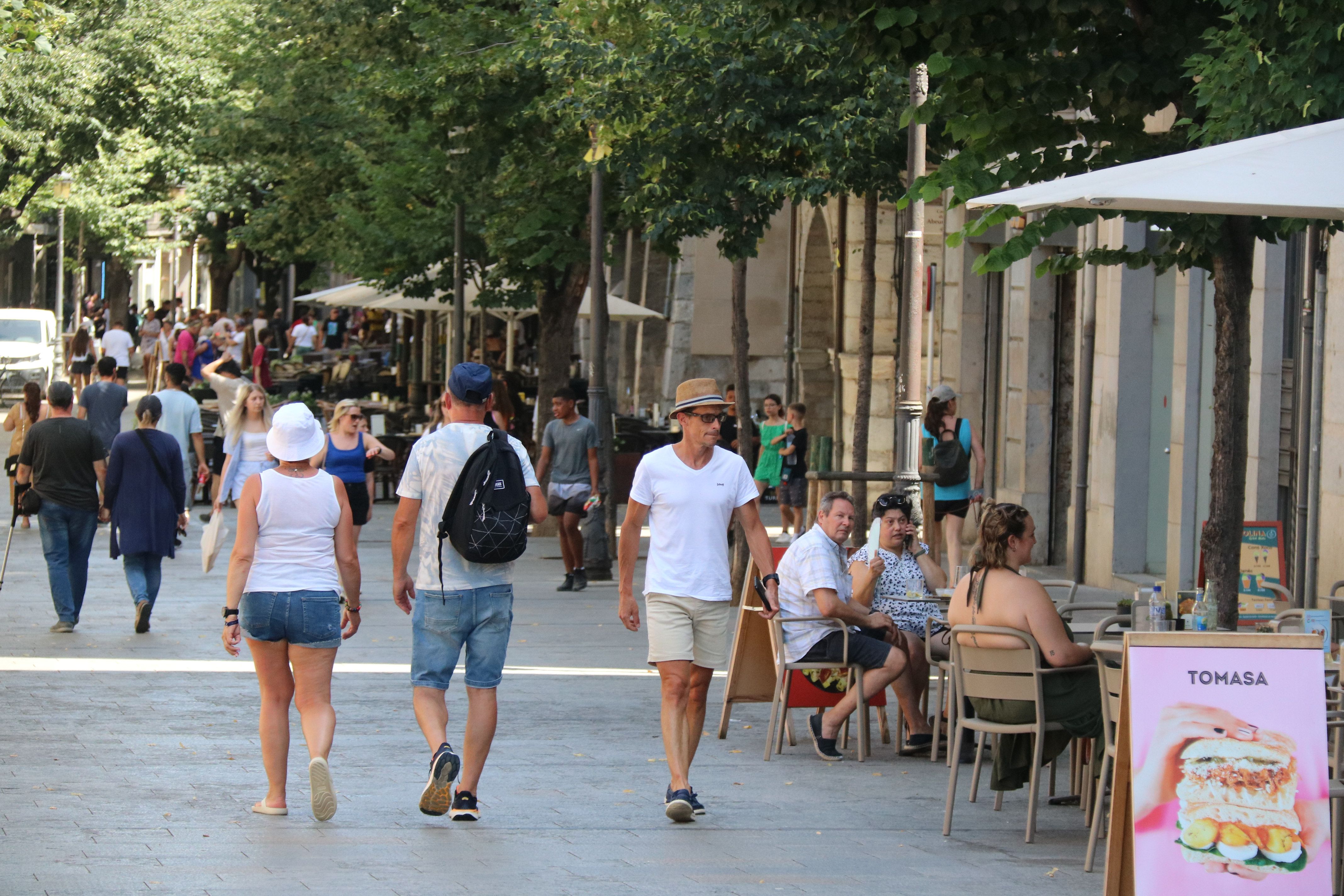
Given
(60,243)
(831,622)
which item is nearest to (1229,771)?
(831,622)

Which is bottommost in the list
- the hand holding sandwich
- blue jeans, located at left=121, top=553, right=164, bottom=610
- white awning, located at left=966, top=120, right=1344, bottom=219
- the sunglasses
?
blue jeans, located at left=121, top=553, right=164, bottom=610

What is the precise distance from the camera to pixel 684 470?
7.65m

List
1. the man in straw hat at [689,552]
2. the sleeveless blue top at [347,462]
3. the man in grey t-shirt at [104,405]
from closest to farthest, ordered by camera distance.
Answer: the man in straw hat at [689,552]
the sleeveless blue top at [347,462]
the man in grey t-shirt at [104,405]

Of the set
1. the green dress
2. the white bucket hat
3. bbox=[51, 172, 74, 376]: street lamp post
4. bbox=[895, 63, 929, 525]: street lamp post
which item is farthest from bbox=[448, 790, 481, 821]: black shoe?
bbox=[51, 172, 74, 376]: street lamp post

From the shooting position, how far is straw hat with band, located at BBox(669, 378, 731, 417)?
7.65 metres

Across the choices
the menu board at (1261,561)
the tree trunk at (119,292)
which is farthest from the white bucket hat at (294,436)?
the tree trunk at (119,292)

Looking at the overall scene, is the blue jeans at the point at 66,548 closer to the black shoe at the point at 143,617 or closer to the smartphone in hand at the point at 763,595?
the black shoe at the point at 143,617

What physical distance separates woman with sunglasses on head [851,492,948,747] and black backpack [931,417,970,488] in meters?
5.99

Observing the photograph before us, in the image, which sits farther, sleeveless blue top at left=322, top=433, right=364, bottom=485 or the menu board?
sleeveless blue top at left=322, top=433, right=364, bottom=485

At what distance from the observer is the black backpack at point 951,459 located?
15.7m

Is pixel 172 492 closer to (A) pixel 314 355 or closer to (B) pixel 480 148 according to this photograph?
(B) pixel 480 148

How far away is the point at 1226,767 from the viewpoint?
18.5 ft

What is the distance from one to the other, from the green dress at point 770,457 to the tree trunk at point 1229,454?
1410 cm

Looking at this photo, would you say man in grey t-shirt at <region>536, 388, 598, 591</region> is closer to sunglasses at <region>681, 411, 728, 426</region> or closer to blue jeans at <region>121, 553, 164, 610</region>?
blue jeans at <region>121, 553, 164, 610</region>
